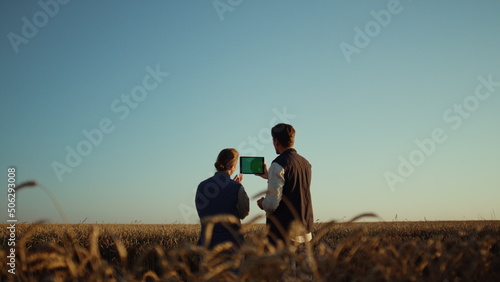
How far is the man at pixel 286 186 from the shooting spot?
475 cm

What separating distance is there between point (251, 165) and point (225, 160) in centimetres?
44

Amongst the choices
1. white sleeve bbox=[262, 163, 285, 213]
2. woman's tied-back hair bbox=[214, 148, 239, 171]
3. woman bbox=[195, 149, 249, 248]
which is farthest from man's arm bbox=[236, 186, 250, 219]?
white sleeve bbox=[262, 163, 285, 213]

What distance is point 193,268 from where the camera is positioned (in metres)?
6.15

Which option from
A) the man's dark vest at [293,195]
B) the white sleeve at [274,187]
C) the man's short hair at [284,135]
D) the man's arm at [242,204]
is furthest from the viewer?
the man's arm at [242,204]

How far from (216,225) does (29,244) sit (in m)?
4.71

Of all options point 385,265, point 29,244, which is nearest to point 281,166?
point 385,265

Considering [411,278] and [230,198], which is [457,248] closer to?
[411,278]

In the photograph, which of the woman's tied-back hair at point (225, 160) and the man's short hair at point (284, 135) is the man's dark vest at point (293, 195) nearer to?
the man's short hair at point (284, 135)

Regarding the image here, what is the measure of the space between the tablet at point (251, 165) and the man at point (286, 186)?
1.75 ft

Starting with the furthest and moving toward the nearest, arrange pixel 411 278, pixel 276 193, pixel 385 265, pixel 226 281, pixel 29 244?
1. pixel 29 244
2. pixel 276 193
3. pixel 385 265
4. pixel 411 278
5. pixel 226 281

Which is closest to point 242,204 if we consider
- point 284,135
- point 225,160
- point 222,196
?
point 222,196

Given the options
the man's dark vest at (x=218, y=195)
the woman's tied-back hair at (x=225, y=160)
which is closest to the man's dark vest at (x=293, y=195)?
the man's dark vest at (x=218, y=195)

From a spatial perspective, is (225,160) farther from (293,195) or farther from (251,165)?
(293,195)

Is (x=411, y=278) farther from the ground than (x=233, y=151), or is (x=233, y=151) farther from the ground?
(x=233, y=151)
